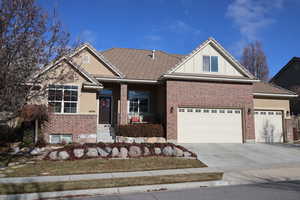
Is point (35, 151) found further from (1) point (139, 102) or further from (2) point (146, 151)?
(1) point (139, 102)

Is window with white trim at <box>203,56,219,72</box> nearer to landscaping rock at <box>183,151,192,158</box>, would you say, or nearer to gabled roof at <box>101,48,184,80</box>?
gabled roof at <box>101,48,184,80</box>

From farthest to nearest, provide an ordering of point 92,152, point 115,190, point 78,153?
point 92,152
point 78,153
point 115,190

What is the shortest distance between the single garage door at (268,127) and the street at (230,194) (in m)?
10.7

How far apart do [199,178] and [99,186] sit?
11.6ft

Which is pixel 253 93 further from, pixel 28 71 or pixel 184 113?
pixel 28 71

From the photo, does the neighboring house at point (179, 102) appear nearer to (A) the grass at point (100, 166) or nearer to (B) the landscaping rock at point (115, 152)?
(B) the landscaping rock at point (115, 152)

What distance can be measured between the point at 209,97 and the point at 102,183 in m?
11.0

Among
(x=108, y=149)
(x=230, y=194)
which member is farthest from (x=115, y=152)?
(x=230, y=194)

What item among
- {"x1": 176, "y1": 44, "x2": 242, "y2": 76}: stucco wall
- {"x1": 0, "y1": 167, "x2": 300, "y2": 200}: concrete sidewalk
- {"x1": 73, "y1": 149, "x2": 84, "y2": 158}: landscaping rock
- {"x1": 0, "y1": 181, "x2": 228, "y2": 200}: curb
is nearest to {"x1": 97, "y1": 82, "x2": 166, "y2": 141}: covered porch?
{"x1": 176, "y1": 44, "x2": 242, "y2": 76}: stucco wall

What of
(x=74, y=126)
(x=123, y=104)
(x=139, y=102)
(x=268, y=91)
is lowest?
(x=74, y=126)

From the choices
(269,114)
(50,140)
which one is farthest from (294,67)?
(50,140)

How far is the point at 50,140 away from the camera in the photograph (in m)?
14.1

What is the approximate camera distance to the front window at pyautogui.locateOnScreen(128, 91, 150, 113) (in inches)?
705

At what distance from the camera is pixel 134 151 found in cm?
1179
